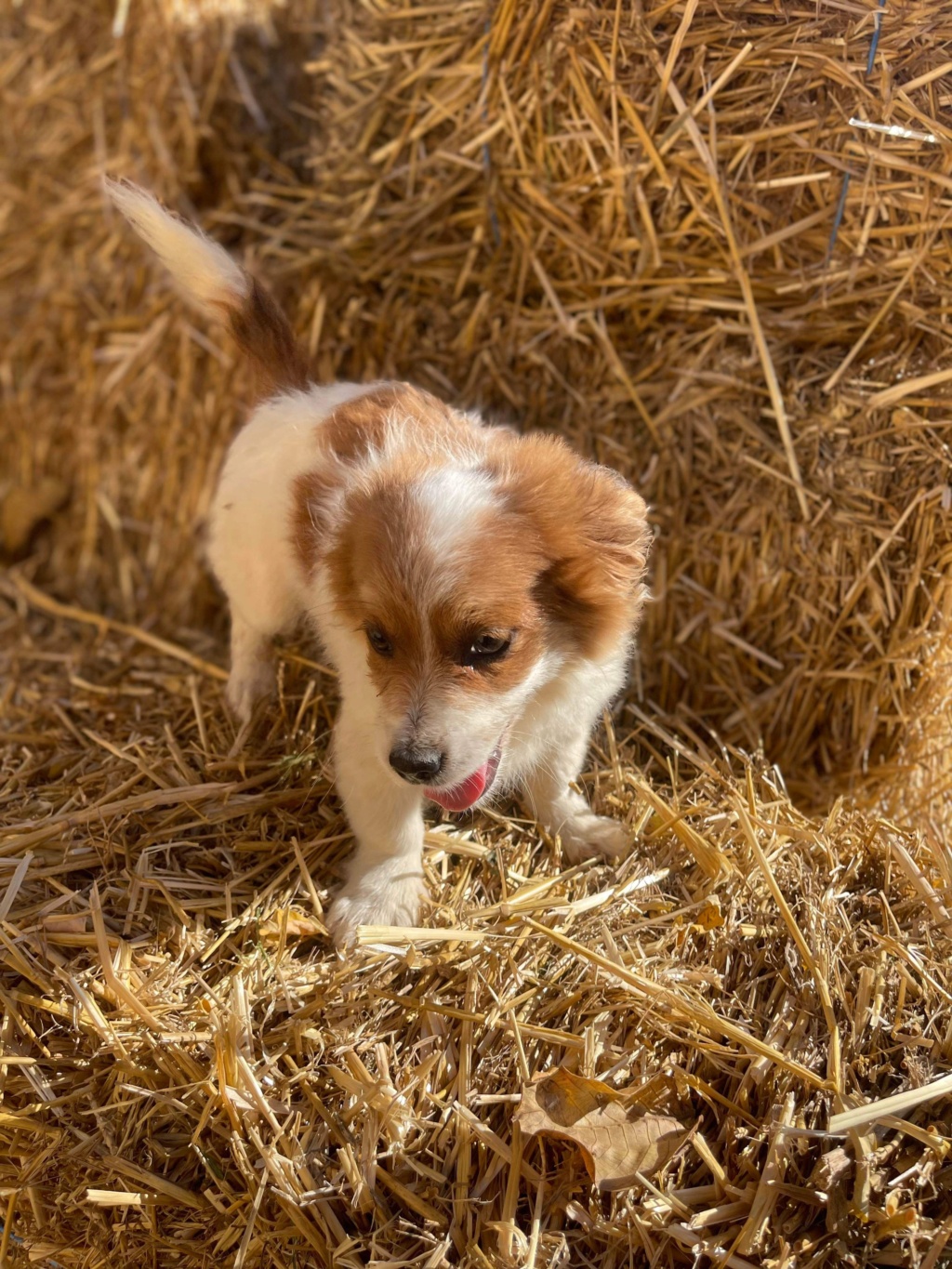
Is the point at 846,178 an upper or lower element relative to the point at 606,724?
upper

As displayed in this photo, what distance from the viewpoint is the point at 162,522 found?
3.76 m

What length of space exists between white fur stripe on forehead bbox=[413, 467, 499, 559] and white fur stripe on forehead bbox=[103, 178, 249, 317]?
35.5 inches

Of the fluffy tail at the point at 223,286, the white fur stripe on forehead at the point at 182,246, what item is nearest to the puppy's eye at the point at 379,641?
the fluffy tail at the point at 223,286

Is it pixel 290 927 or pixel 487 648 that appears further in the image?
pixel 290 927

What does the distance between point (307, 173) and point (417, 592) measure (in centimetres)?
232

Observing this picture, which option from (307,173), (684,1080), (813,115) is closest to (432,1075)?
(684,1080)

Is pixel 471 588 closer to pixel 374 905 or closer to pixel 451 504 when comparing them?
pixel 451 504

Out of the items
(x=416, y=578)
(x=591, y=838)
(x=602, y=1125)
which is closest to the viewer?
(x=602, y=1125)

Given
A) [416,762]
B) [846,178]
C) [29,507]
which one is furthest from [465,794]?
[29,507]


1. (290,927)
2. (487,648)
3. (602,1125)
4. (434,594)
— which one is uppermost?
(434,594)

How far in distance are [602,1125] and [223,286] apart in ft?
6.99

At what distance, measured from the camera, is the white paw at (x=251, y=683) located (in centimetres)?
282

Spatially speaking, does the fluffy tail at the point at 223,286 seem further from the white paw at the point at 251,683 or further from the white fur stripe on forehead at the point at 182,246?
the white paw at the point at 251,683

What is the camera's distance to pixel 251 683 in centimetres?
283
